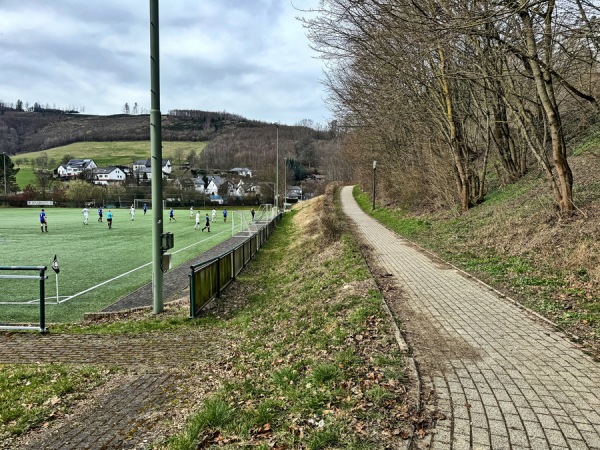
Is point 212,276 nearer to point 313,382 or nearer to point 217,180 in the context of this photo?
point 313,382

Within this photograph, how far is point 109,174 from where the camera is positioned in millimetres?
129875

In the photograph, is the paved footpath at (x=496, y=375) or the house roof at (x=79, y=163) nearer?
the paved footpath at (x=496, y=375)

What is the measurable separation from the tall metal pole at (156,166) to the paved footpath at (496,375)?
5.74 metres

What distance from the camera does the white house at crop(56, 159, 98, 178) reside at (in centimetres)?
13350

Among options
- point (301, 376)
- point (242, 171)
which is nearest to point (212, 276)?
point (301, 376)

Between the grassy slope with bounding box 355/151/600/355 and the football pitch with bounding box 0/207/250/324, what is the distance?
10.00 meters

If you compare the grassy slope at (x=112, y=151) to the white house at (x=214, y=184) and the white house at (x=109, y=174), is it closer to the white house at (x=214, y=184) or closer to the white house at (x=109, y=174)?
the white house at (x=109, y=174)

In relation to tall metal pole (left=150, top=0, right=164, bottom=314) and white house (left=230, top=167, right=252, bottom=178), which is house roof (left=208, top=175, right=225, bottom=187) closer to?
white house (left=230, top=167, right=252, bottom=178)

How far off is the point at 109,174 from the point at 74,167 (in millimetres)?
17373

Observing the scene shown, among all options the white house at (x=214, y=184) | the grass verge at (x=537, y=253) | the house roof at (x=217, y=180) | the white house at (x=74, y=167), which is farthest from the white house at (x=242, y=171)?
the grass verge at (x=537, y=253)

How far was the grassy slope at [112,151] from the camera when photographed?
502 ft

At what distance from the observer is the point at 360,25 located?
42.2 feet

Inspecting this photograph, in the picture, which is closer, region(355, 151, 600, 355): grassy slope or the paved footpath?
the paved footpath

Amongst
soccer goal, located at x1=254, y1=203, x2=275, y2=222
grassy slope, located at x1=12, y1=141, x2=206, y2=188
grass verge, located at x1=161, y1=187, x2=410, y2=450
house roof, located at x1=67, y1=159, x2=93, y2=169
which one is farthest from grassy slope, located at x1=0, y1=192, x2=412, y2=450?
house roof, located at x1=67, y1=159, x2=93, y2=169
